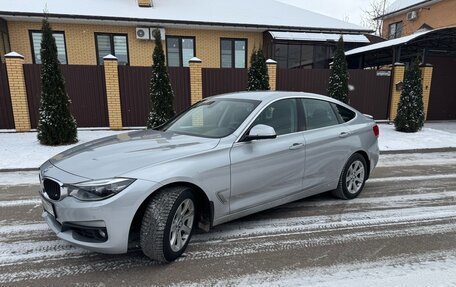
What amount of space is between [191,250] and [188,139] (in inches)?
45.6

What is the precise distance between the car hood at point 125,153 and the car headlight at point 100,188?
54mm

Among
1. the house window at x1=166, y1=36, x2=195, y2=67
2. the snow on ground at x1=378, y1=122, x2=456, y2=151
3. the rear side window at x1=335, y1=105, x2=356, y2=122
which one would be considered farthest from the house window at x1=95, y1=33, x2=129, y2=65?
the rear side window at x1=335, y1=105, x2=356, y2=122

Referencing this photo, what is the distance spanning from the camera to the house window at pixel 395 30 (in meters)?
27.1

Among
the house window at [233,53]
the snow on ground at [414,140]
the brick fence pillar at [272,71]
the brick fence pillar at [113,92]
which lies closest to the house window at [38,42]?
the brick fence pillar at [113,92]

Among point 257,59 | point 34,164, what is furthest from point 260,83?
point 34,164

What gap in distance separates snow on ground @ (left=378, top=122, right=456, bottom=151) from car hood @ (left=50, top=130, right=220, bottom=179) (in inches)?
287

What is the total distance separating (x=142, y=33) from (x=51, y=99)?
26.0 feet

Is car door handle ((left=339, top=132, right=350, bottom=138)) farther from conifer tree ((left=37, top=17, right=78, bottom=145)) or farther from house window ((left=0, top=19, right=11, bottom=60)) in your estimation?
house window ((left=0, top=19, right=11, bottom=60))

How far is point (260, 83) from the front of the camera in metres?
11.1

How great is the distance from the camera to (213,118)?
4059mm

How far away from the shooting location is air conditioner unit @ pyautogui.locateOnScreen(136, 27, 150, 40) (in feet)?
50.4

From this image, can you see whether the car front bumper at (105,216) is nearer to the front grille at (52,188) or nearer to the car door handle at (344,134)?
the front grille at (52,188)

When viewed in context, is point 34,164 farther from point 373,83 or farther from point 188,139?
point 373,83

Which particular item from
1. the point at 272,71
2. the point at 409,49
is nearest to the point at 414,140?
the point at 272,71
